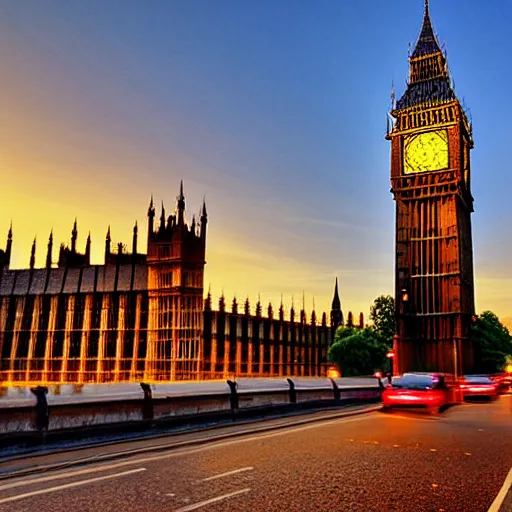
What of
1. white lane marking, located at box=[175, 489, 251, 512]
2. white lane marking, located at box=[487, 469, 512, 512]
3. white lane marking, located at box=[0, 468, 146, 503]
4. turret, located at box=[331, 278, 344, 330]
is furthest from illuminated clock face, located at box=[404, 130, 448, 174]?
white lane marking, located at box=[175, 489, 251, 512]

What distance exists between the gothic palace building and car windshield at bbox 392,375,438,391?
37.4 m

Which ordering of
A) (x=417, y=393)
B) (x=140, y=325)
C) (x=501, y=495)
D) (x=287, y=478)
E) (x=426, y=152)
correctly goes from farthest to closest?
(x=426, y=152) < (x=140, y=325) < (x=417, y=393) < (x=287, y=478) < (x=501, y=495)

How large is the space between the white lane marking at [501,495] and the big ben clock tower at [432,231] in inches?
→ 2061

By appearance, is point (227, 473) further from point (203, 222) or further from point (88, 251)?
point (88, 251)

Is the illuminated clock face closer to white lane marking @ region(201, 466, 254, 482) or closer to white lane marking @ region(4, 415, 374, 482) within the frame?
white lane marking @ region(4, 415, 374, 482)

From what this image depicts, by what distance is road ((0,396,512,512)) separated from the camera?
24.3 ft

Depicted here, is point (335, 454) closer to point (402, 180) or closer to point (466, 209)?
point (402, 180)

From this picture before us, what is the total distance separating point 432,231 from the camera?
215ft

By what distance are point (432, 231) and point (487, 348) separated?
13773 millimetres

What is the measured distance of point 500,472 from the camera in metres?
9.86

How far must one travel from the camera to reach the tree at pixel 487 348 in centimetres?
6519

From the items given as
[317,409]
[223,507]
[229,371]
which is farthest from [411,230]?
[223,507]

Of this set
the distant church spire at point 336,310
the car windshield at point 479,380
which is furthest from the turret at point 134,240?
the car windshield at point 479,380

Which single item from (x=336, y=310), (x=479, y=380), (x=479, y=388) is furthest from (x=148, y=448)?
(x=336, y=310)
